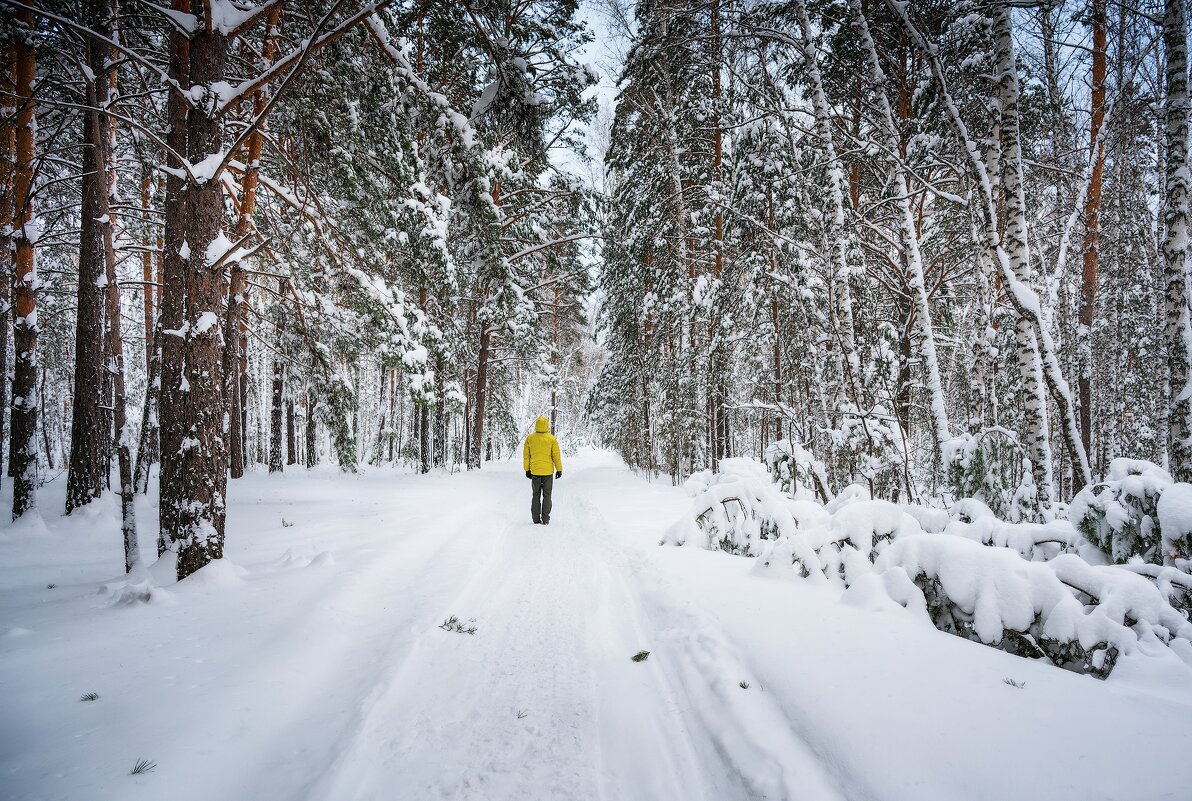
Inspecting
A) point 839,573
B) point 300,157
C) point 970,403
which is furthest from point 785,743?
point 970,403

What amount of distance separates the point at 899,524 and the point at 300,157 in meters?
9.74

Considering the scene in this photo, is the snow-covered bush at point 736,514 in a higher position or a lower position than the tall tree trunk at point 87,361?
lower

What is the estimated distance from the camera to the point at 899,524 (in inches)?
145

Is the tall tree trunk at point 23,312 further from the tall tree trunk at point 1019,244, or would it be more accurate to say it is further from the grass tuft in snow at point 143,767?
the tall tree trunk at point 1019,244

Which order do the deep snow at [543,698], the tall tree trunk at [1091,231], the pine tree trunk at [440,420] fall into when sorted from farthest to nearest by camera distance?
1. the pine tree trunk at [440,420]
2. the tall tree trunk at [1091,231]
3. the deep snow at [543,698]

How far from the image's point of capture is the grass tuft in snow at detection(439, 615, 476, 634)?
11.6ft

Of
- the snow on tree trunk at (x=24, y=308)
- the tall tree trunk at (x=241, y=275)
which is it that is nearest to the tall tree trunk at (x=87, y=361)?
the snow on tree trunk at (x=24, y=308)

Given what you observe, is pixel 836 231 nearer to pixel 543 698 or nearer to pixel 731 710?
pixel 731 710

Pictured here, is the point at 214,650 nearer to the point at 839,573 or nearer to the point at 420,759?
the point at 420,759

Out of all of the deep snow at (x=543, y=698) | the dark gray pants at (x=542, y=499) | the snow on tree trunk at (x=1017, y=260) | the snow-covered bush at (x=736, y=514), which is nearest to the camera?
the deep snow at (x=543, y=698)

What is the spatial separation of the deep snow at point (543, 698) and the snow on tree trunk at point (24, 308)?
13.9 ft

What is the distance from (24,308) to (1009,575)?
1332 centimetres

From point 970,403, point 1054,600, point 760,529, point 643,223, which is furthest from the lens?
point 643,223

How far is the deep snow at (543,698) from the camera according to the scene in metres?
1.85
